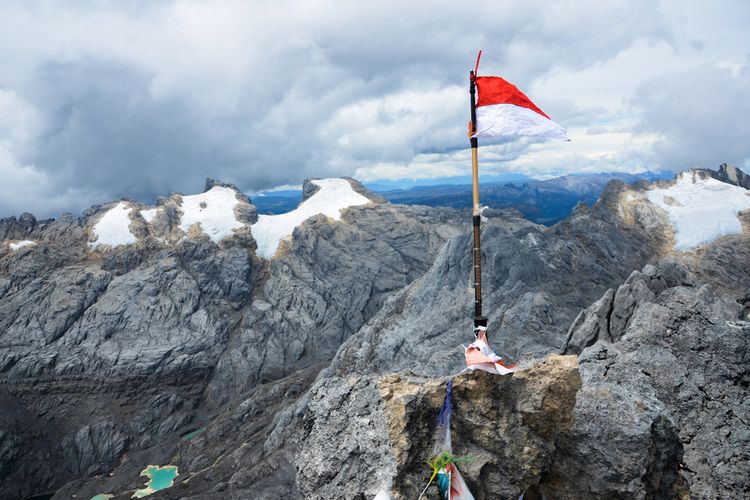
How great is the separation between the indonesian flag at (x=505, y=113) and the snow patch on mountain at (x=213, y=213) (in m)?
143

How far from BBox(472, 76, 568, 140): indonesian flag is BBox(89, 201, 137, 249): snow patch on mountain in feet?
470

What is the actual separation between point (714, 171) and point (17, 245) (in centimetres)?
20997

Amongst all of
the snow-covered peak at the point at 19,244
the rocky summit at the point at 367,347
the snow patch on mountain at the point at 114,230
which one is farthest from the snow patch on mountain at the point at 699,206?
the snow-covered peak at the point at 19,244

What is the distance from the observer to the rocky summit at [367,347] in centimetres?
979

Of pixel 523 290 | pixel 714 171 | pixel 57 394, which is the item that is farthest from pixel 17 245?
pixel 714 171

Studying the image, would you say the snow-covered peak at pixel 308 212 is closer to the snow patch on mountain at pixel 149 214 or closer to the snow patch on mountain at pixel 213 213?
the snow patch on mountain at pixel 213 213

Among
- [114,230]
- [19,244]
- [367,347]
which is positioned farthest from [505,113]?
[19,244]

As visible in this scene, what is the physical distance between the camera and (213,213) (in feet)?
511

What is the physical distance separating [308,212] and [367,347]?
340ft

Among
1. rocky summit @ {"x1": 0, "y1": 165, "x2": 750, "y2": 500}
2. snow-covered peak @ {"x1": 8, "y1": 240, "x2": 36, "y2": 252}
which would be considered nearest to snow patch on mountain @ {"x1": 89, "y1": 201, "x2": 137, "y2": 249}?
rocky summit @ {"x1": 0, "y1": 165, "x2": 750, "y2": 500}

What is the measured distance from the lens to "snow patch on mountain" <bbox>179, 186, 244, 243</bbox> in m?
148

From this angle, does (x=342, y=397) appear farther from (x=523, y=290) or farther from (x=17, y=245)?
(x=17, y=245)

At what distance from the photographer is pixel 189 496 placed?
2345 inches

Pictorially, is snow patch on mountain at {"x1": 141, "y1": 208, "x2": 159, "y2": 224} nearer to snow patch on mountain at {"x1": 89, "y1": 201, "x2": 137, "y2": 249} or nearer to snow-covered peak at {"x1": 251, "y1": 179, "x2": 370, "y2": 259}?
snow patch on mountain at {"x1": 89, "y1": 201, "x2": 137, "y2": 249}
